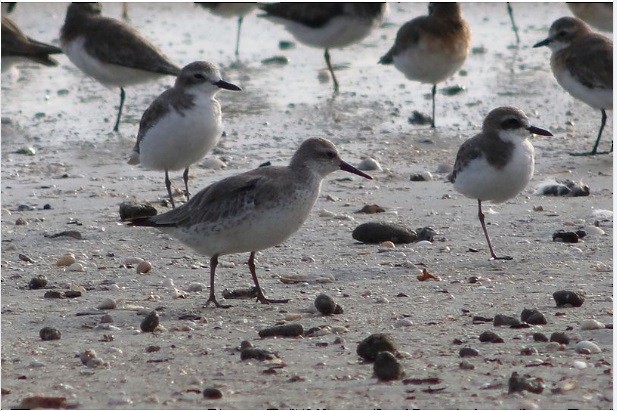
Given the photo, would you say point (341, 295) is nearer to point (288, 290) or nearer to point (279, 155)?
point (288, 290)

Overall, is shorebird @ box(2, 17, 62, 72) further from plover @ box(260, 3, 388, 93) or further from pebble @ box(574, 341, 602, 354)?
pebble @ box(574, 341, 602, 354)

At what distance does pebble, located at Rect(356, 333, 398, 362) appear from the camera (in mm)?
5867

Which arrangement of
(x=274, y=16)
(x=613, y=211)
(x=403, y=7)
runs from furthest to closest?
1. (x=403, y=7)
2. (x=274, y=16)
3. (x=613, y=211)

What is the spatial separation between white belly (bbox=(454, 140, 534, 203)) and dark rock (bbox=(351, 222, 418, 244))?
1.67 ft

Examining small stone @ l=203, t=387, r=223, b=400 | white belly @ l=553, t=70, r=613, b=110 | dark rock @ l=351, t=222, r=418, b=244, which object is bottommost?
dark rock @ l=351, t=222, r=418, b=244

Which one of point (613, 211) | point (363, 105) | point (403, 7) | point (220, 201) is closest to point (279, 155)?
point (363, 105)

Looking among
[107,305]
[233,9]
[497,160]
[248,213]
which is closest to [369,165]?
[497,160]

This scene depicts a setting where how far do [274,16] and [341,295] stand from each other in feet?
31.0

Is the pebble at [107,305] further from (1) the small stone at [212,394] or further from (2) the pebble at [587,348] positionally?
(2) the pebble at [587,348]

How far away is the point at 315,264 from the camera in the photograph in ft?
26.4

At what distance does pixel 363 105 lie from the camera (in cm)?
1388

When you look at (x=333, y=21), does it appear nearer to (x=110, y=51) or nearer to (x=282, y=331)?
(x=110, y=51)

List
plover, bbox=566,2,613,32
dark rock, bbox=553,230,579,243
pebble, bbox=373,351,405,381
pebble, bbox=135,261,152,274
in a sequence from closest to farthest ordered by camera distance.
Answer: pebble, bbox=373,351,405,381 → pebble, bbox=135,261,152,274 → dark rock, bbox=553,230,579,243 → plover, bbox=566,2,613,32

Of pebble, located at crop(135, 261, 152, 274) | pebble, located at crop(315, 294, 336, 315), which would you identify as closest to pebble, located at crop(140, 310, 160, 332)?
pebble, located at crop(315, 294, 336, 315)
